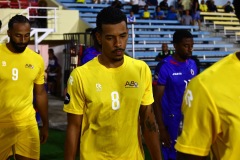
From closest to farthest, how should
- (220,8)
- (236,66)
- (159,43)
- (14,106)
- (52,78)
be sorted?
(236,66), (14,106), (52,78), (159,43), (220,8)

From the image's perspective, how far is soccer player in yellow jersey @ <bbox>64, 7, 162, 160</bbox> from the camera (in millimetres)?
3605

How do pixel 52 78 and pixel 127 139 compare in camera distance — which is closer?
pixel 127 139

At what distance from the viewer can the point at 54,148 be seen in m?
9.38

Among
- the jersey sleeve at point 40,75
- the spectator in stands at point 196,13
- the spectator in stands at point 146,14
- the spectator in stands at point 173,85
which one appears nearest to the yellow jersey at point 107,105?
the spectator in stands at point 173,85

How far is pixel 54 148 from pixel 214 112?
7556mm

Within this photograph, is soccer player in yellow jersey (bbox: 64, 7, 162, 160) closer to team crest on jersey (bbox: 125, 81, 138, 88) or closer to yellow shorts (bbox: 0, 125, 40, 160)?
team crest on jersey (bbox: 125, 81, 138, 88)

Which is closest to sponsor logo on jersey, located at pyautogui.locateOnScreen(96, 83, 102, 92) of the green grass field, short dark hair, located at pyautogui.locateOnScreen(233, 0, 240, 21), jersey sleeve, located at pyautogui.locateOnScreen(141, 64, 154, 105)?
jersey sleeve, located at pyautogui.locateOnScreen(141, 64, 154, 105)

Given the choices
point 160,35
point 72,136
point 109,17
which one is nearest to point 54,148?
point 72,136

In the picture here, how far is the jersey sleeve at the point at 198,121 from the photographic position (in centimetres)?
208

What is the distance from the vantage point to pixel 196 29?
22656 millimetres

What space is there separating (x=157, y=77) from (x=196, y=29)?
56.3 feet

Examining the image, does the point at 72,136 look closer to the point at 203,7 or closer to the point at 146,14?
the point at 146,14

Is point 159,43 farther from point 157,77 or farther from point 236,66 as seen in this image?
point 236,66

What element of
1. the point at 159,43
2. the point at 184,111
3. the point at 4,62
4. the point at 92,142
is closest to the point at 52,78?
the point at 159,43
